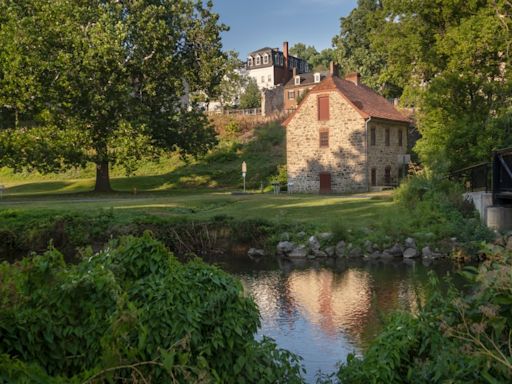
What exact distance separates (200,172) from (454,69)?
1086 inches

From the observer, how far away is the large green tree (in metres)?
32.7

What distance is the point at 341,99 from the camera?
128 feet

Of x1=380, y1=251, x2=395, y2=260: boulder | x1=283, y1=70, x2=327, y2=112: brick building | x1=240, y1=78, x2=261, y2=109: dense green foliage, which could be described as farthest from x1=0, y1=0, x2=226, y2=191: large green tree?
x1=240, y1=78, x2=261, y2=109: dense green foliage

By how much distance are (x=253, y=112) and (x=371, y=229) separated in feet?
161

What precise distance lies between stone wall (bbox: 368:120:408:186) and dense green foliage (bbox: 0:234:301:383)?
34.9 metres

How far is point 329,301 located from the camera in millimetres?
13477

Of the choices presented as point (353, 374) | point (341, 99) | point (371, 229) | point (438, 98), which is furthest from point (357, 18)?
point (353, 374)

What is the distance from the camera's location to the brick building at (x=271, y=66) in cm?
9444

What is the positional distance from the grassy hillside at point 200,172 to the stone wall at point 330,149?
16.2 feet

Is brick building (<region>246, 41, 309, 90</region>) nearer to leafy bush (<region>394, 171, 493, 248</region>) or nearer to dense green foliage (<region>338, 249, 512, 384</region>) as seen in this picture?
leafy bush (<region>394, 171, 493, 248</region>)

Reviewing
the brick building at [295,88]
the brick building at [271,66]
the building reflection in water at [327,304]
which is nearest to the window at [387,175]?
the building reflection in water at [327,304]

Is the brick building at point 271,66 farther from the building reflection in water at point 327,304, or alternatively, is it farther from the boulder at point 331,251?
the building reflection in water at point 327,304

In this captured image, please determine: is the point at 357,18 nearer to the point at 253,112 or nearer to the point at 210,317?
the point at 253,112

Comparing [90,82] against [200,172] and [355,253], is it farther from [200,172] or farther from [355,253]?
[355,253]
